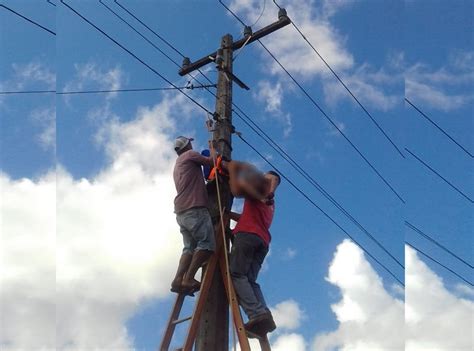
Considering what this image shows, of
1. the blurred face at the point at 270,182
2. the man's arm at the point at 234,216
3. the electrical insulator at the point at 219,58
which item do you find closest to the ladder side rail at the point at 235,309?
the man's arm at the point at 234,216

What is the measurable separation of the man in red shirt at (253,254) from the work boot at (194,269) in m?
0.25

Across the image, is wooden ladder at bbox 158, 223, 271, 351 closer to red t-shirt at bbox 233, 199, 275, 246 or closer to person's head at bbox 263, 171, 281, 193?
red t-shirt at bbox 233, 199, 275, 246

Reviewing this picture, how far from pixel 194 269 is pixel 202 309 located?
40cm

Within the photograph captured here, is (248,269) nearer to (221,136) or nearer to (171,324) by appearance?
(171,324)

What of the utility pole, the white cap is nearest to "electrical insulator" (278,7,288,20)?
the utility pole

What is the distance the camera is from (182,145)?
5.84 m

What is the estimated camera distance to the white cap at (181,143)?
5840 mm

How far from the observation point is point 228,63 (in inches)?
281

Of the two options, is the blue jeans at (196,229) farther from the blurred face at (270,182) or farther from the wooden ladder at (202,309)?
the blurred face at (270,182)

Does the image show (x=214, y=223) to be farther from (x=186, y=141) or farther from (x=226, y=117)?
(x=226, y=117)

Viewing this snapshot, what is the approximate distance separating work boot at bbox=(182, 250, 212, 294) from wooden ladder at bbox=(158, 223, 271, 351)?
3.1 inches

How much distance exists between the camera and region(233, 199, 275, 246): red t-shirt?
530cm

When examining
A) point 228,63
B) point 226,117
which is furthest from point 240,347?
point 228,63

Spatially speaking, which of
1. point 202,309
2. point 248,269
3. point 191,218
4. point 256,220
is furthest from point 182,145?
point 202,309
